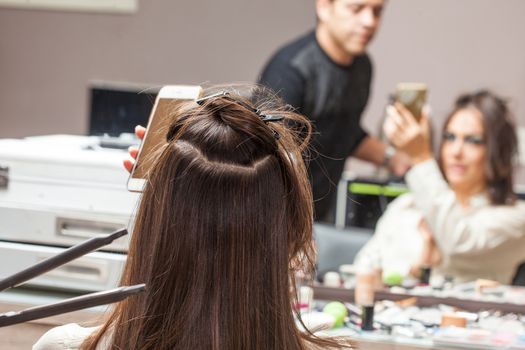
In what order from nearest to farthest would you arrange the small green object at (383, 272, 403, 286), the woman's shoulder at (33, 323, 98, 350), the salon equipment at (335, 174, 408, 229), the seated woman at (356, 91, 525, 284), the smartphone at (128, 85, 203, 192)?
the woman's shoulder at (33, 323, 98, 350) < the smartphone at (128, 85, 203, 192) < the small green object at (383, 272, 403, 286) < the seated woman at (356, 91, 525, 284) < the salon equipment at (335, 174, 408, 229)

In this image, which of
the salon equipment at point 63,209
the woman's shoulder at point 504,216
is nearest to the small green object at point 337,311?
the salon equipment at point 63,209

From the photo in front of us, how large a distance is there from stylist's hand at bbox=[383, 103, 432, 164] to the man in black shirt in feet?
0.15

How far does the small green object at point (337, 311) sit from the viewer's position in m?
1.78

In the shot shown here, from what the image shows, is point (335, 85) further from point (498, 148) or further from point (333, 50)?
point (498, 148)

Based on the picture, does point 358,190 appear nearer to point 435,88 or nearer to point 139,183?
point 435,88

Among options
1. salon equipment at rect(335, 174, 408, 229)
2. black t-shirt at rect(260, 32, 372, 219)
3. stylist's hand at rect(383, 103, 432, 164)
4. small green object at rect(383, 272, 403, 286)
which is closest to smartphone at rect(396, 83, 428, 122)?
stylist's hand at rect(383, 103, 432, 164)

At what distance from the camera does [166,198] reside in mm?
958

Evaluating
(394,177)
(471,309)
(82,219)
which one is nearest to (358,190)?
A: (394,177)

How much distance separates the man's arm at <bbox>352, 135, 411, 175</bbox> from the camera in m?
3.02

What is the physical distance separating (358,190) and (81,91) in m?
1.38

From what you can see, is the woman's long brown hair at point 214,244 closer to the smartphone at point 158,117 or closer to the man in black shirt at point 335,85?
the smartphone at point 158,117

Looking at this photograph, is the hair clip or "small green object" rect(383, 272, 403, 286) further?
"small green object" rect(383, 272, 403, 286)

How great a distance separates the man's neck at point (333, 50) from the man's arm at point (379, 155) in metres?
0.30

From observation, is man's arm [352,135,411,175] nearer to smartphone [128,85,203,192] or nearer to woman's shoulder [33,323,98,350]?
smartphone [128,85,203,192]
